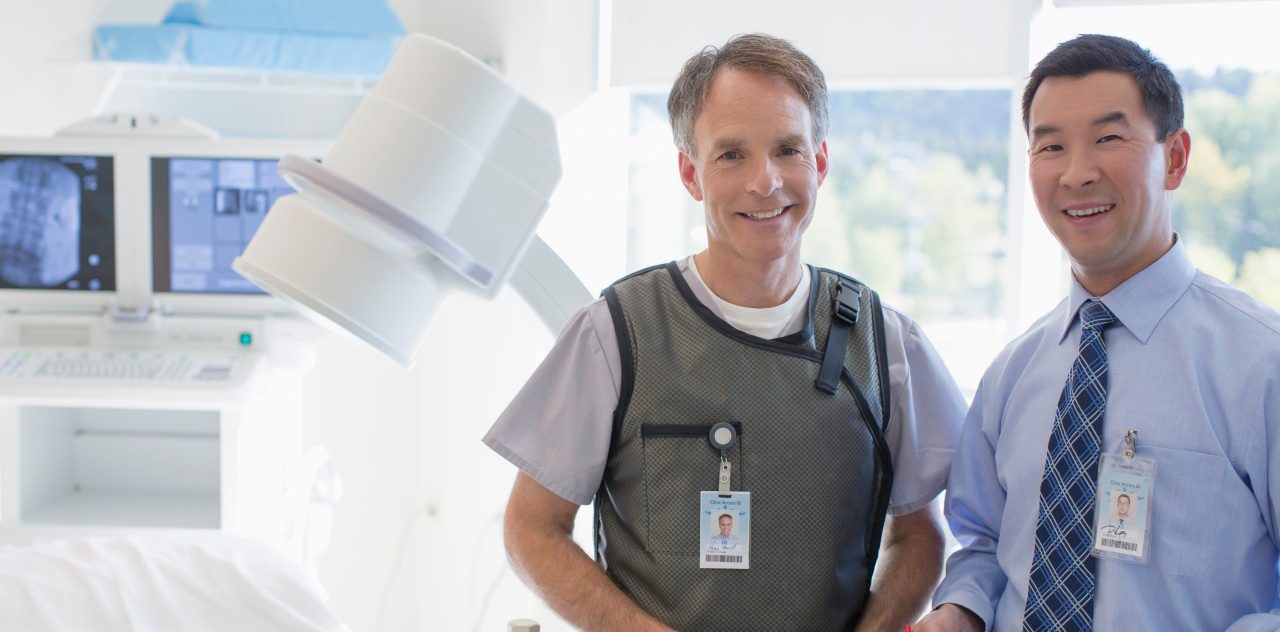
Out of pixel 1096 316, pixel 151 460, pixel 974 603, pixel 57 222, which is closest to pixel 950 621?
pixel 974 603

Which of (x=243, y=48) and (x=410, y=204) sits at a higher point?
(x=243, y=48)

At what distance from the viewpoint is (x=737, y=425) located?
1.40 metres

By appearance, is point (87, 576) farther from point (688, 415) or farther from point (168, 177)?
point (168, 177)

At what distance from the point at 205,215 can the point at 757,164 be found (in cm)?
151

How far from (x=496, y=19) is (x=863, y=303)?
2160mm

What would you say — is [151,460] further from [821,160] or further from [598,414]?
[821,160]

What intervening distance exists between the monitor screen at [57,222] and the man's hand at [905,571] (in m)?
1.83

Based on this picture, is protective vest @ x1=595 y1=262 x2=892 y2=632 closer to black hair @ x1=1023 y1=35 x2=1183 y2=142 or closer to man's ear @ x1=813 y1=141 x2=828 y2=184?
man's ear @ x1=813 y1=141 x2=828 y2=184

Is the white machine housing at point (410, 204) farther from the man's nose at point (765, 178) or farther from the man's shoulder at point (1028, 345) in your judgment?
the man's shoulder at point (1028, 345)

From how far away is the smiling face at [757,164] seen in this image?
137cm

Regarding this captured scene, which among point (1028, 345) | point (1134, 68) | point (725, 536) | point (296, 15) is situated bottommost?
point (725, 536)

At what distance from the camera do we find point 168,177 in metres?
2.39

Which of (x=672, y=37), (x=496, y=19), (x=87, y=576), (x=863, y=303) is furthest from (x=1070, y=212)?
(x=496, y=19)

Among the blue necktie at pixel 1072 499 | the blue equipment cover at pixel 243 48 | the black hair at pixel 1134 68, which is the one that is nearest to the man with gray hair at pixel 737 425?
the blue necktie at pixel 1072 499
